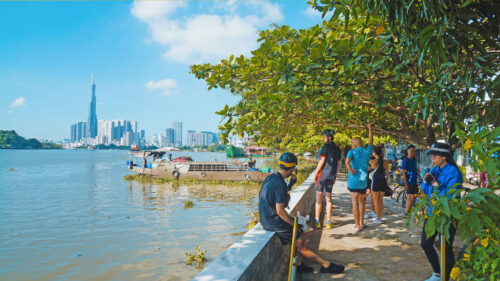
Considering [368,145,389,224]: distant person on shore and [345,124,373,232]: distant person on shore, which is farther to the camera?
[368,145,389,224]: distant person on shore

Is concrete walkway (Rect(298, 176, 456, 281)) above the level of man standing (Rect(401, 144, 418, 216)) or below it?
below

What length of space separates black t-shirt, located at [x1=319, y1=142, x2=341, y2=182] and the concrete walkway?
1205 mm

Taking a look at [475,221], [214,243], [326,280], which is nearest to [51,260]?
[214,243]

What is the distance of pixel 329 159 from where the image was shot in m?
6.49

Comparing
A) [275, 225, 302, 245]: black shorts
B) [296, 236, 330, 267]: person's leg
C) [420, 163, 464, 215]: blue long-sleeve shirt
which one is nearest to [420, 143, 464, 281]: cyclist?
[420, 163, 464, 215]: blue long-sleeve shirt

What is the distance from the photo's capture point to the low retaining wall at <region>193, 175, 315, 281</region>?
268 cm

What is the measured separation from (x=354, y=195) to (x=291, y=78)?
10.5ft

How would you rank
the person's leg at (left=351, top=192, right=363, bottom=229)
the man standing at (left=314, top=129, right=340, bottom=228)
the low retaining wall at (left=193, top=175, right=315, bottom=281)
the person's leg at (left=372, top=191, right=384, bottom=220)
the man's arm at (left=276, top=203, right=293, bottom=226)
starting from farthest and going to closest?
the person's leg at (left=372, top=191, right=384, bottom=220), the man standing at (left=314, top=129, right=340, bottom=228), the person's leg at (left=351, top=192, right=363, bottom=229), the man's arm at (left=276, top=203, right=293, bottom=226), the low retaining wall at (left=193, top=175, right=315, bottom=281)

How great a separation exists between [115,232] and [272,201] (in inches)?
456

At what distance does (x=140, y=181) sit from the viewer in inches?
1264

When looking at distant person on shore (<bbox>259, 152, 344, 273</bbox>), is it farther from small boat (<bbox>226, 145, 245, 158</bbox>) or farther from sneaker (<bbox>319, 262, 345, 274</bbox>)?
small boat (<bbox>226, 145, 245, 158</bbox>)

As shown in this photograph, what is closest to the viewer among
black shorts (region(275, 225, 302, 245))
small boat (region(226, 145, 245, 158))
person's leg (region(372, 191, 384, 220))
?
black shorts (region(275, 225, 302, 245))

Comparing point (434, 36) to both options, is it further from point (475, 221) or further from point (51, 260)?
point (51, 260)

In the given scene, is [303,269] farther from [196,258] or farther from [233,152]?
[233,152]
